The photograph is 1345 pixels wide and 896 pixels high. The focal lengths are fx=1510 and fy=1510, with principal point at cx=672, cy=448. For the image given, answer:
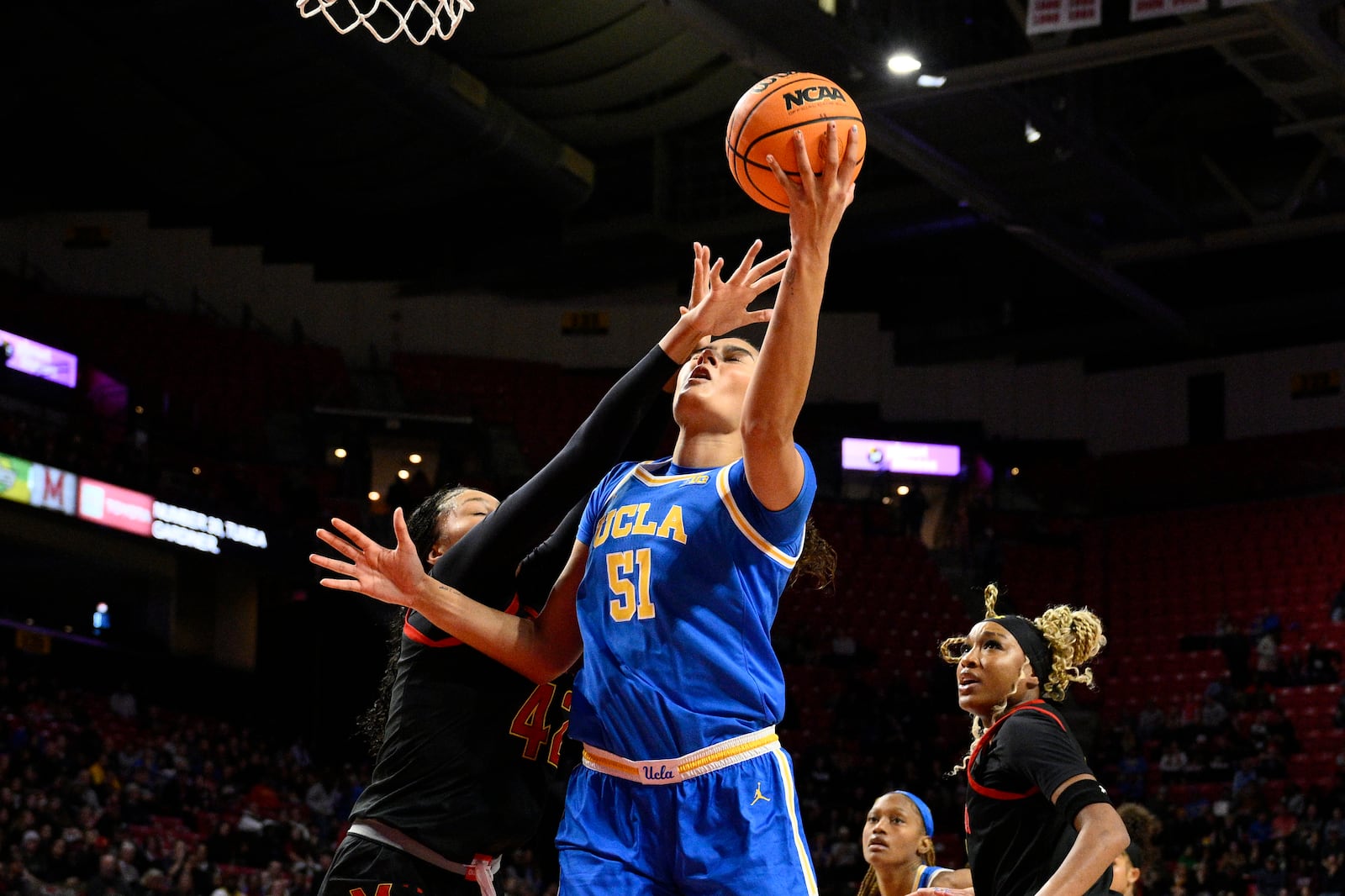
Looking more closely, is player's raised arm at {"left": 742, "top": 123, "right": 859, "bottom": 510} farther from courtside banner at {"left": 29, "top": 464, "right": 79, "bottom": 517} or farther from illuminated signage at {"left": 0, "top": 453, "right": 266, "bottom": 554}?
courtside banner at {"left": 29, "top": 464, "right": 79, "bottom": 517}

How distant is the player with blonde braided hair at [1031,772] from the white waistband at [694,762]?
4.44 ft

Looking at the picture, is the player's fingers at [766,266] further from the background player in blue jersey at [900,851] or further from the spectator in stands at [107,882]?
the spectator in stands at [107,882]

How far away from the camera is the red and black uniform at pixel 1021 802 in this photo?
Answer: 4.65 m

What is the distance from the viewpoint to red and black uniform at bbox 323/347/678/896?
4043 millimetres

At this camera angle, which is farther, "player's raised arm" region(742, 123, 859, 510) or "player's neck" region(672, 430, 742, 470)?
"player's neck" region(672, 430, 742, 470)

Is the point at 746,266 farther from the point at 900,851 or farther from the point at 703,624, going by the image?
the point at 900,851

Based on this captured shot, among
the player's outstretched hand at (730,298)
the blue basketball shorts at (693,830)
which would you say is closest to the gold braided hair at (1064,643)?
the player's outstretched hand at (730,298)

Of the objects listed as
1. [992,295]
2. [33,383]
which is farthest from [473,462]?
[992,295]

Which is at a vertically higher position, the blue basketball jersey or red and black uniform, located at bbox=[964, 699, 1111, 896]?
the blue basketball jersey

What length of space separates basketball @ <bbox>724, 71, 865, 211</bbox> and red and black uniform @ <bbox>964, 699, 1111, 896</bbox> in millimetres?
1882

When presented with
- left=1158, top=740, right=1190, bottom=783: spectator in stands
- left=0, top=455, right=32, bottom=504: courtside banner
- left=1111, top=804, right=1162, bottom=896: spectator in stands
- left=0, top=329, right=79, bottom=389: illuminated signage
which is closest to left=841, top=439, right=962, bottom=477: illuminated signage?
left=1158, top=740, right=1190, bottom=783: spectator in stands

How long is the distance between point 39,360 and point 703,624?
66.8 ft

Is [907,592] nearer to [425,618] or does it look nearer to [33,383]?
[33,383]

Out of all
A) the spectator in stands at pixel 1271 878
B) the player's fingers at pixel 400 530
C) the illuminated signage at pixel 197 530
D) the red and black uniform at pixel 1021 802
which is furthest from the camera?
the illuminated signage at pixel 197 530
